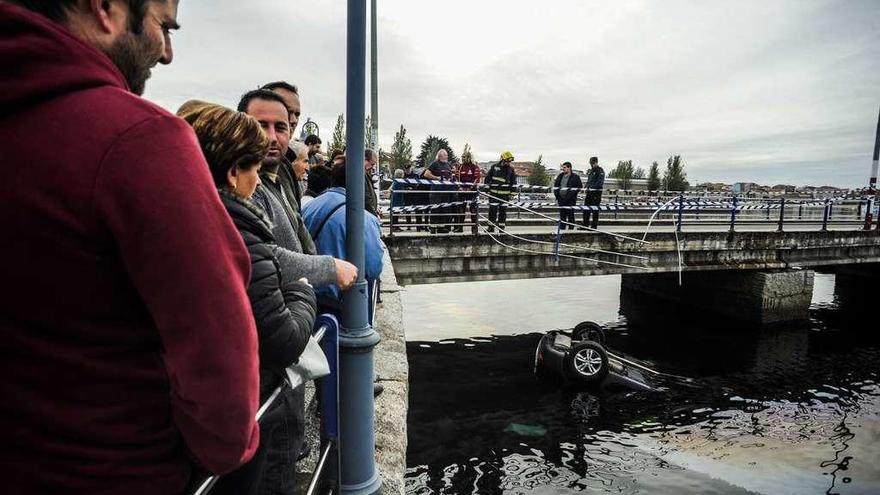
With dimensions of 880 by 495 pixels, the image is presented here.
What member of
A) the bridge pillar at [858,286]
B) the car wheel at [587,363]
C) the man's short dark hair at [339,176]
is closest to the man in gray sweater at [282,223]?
the man's short dark hair at [339,176]

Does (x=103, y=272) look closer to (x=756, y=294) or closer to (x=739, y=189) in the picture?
(x=756, y=294)

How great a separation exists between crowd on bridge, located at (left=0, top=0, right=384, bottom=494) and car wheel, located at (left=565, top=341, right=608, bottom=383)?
9297mm

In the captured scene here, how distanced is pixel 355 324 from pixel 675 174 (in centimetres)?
6143

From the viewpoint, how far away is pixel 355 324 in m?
2.20

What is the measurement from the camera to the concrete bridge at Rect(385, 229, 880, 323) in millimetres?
11117

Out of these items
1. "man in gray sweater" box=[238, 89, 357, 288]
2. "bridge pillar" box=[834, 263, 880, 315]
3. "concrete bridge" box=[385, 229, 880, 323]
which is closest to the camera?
"man in gray sweater" box=[238, 89, 357, 288]

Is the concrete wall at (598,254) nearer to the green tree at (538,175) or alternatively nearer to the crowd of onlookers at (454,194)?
the crowd of onlookers at (454,194)

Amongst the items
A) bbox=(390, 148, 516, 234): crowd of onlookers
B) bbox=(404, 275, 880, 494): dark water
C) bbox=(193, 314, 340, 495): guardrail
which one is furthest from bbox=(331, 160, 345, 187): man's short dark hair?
bbox=(390, 148, 516, 234): crowd of onlookers

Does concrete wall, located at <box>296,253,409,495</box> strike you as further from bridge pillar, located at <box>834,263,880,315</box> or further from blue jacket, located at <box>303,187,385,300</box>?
bridge pillar, located at <box>834,263,880,315</box>

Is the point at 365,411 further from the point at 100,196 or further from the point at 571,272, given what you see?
the point at 571,272

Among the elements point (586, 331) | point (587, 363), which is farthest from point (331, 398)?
point (586, 331)

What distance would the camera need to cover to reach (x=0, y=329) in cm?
74

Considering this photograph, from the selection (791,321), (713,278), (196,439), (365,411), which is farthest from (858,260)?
(196,439)

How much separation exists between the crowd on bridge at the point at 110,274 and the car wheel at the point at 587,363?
930cm
